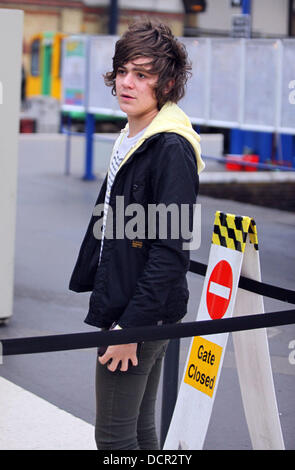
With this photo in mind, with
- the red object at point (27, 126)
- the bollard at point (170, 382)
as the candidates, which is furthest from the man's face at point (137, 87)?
the red object at point (27, 126)

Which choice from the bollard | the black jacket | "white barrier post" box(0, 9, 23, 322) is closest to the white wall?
"white barrier post" box(0, 9, 23, 322)

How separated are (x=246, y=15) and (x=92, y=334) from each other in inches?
480

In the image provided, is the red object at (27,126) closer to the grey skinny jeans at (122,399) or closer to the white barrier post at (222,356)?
the white barrier post at (222,356)

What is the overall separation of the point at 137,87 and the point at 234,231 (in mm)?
796

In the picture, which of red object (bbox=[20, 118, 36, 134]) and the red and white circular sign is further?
red object (bbox=[20, 118, 36, 134])

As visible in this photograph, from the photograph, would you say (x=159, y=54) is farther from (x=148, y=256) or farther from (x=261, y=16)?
(x=261, y=16)

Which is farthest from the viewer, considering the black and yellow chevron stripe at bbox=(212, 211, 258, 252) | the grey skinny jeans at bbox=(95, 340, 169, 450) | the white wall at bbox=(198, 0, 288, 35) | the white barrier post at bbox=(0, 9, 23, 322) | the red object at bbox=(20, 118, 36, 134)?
the white wall at bbox=(198, 0, 288, 35)

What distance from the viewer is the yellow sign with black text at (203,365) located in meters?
3.29

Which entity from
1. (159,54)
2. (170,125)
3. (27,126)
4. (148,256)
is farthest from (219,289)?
(27,126)

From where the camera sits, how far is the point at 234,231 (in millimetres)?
3322

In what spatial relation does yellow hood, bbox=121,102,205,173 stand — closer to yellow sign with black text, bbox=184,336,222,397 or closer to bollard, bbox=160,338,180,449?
yellow sign with black text, bbox=184,336,222,397

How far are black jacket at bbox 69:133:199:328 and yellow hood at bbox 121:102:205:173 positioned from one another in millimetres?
17

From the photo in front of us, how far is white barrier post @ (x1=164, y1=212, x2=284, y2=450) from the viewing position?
10.8 feet
